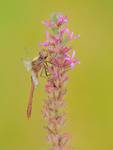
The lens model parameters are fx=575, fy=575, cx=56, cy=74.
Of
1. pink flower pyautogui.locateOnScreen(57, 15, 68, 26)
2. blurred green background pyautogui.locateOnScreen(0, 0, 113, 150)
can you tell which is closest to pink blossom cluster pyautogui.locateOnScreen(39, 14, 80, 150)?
pink flower pyautogui.locateOnScreen(57, 15, 68, 26)

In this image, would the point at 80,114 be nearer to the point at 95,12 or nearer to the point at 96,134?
the point at 96,134

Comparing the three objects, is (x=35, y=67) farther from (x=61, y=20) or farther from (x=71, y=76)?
(x=71, y=76)

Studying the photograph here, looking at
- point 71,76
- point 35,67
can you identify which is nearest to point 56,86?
point 35,67

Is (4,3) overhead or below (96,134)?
overhead

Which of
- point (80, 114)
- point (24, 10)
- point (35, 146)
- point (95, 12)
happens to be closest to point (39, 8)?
point (24, 10)

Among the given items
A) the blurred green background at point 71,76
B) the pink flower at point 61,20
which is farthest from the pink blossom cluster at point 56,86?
the blurred green background at point 71,76

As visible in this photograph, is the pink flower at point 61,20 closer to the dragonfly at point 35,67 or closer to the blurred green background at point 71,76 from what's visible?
the dragonfly at point 35,67
